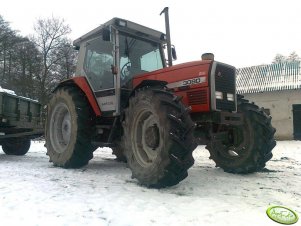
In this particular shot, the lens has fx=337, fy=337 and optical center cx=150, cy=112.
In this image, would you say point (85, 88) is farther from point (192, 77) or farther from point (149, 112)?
point (192, 77)

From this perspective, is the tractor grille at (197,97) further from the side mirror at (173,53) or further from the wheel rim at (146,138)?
the side mirror at (173,53)

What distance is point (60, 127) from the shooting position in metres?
7.60

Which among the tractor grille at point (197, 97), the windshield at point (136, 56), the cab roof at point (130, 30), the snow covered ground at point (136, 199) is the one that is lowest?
the snow covered ground at point (136, 199)

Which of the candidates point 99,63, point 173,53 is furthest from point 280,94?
point 99,63

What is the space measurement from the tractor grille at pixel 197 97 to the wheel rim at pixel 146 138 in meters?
0.73

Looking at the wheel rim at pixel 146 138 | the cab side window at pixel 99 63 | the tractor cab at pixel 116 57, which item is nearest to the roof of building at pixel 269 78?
the tractor cab at pixel 116 57

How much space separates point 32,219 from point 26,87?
94.0 ft

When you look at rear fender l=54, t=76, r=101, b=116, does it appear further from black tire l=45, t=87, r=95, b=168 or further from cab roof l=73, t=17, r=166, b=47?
cab roof l=73, t=17, r=166, b=47

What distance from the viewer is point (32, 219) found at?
3457 mm

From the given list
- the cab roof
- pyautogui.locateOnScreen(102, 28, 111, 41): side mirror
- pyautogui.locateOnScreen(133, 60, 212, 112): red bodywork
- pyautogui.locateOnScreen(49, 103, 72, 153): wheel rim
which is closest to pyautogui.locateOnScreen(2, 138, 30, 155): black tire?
pyautogui.locateOnScreen(49, 103, 72, 153): wheel rim

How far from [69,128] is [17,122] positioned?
278 cm

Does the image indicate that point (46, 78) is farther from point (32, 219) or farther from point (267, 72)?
point (32, 219)

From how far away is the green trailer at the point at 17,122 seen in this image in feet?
29.6

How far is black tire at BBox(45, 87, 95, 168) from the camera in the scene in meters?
6.68
